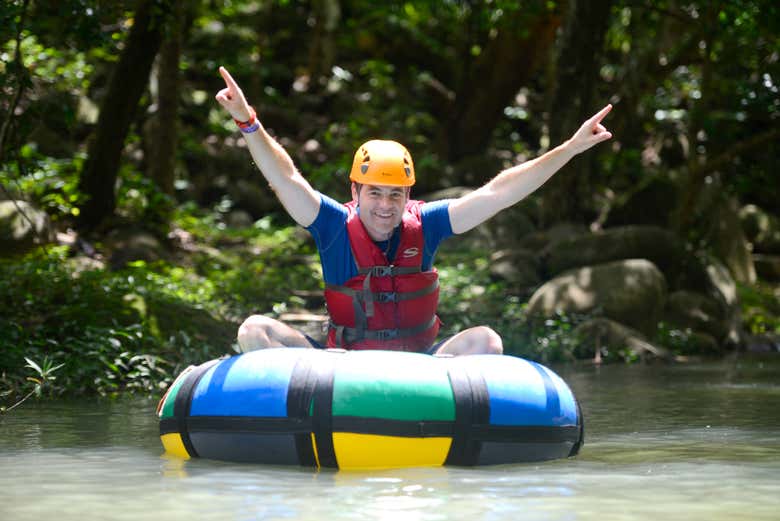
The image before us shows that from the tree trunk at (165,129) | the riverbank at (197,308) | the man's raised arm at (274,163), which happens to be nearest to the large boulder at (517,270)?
the riverbank at (197,308)

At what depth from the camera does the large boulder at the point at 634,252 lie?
45.9 ft

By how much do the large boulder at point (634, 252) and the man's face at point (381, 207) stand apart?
859 cm

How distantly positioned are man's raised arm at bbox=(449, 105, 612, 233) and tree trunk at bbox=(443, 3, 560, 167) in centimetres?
1276

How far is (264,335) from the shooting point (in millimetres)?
5480

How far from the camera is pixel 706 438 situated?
5.88 metres

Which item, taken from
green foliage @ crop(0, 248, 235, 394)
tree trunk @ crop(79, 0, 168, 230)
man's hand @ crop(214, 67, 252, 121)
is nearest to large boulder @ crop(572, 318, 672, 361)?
green foliage @ crop(0, 248, 235, 394)

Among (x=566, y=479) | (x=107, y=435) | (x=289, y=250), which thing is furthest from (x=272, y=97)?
(x=566, y=479)

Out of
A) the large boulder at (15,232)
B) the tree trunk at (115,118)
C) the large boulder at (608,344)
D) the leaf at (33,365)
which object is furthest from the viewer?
the tree trunk at (115,118)

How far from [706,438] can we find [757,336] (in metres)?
9.08

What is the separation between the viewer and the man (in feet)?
18.0

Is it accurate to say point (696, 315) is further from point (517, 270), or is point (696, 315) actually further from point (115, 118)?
point (115, 118)

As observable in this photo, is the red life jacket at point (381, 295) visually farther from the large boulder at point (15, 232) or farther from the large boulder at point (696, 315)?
the large boulder at point (696, 315)

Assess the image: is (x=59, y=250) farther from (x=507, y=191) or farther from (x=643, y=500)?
(x=643, y=500)

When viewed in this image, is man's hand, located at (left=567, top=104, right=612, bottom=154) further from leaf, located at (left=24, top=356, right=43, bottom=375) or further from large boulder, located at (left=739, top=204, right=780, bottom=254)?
large boulder, located at (left=739, top=204, right=780, bottom=254)
